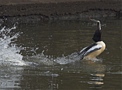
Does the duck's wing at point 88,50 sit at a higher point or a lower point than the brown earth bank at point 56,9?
lower

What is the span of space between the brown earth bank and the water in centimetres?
491

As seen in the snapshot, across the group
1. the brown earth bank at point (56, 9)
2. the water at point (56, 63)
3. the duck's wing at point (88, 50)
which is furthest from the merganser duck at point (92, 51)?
the brown earth bank at point (56, 9)

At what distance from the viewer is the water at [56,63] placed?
10.4m

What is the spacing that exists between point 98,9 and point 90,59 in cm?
1296

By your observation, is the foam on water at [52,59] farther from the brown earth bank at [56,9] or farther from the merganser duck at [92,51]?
the brown earth bank at [56,9]

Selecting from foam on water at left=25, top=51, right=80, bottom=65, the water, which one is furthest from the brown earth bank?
foam on water at left=25, top=51, right=80, bottom=65

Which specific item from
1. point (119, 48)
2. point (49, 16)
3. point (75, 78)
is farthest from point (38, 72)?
point (49, 16)

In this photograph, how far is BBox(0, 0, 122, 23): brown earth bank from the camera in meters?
24.5

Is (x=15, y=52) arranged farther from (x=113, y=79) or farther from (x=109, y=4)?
(x=109, y=4)

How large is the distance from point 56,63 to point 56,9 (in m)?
12.8

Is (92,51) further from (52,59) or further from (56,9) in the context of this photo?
(56,9)

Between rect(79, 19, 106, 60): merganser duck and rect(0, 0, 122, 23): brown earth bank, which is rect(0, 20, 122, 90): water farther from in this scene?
rect(0, 0, 122, 23): brown earth bank

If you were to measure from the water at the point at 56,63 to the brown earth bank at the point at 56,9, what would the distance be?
4.91 metres

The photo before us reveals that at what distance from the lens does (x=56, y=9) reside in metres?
25.5
